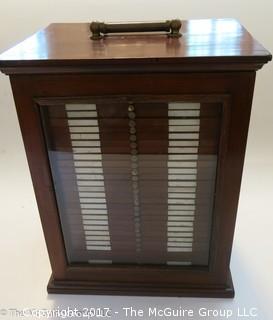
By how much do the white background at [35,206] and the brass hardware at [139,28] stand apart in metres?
0.67

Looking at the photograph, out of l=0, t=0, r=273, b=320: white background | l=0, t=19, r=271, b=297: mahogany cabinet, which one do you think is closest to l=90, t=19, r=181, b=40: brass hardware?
l=0, t=19, r=271, b=297: mahogany cabinet

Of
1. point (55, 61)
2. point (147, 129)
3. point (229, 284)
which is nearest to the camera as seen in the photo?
point (55, 61)

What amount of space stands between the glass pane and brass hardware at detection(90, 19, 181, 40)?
0.20 meters

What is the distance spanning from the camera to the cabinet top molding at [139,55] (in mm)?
823

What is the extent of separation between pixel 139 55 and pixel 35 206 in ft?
3.13

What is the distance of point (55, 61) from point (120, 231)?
1.71 ft

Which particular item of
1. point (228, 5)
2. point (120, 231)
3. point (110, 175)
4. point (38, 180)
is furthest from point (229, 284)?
point (228, 5)

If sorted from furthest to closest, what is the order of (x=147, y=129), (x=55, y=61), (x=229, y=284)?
(x=229, y=284), (x=147, y=129), (x=55, y=61)

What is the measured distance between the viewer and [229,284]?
3.94 ft

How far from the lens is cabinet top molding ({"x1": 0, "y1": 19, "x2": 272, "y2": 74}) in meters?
0.82

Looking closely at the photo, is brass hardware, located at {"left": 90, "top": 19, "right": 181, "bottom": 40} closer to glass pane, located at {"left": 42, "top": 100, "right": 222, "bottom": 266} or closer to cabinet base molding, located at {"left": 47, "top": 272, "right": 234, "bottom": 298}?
glass pane, located at {"left": 42, "top": 100, "right": 222, "bottom": 266}

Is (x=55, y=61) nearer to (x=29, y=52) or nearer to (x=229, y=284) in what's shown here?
(x=29, y=52)

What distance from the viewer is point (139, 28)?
3.19 ft

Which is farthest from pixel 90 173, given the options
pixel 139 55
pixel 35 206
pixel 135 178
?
pixel 35 206
